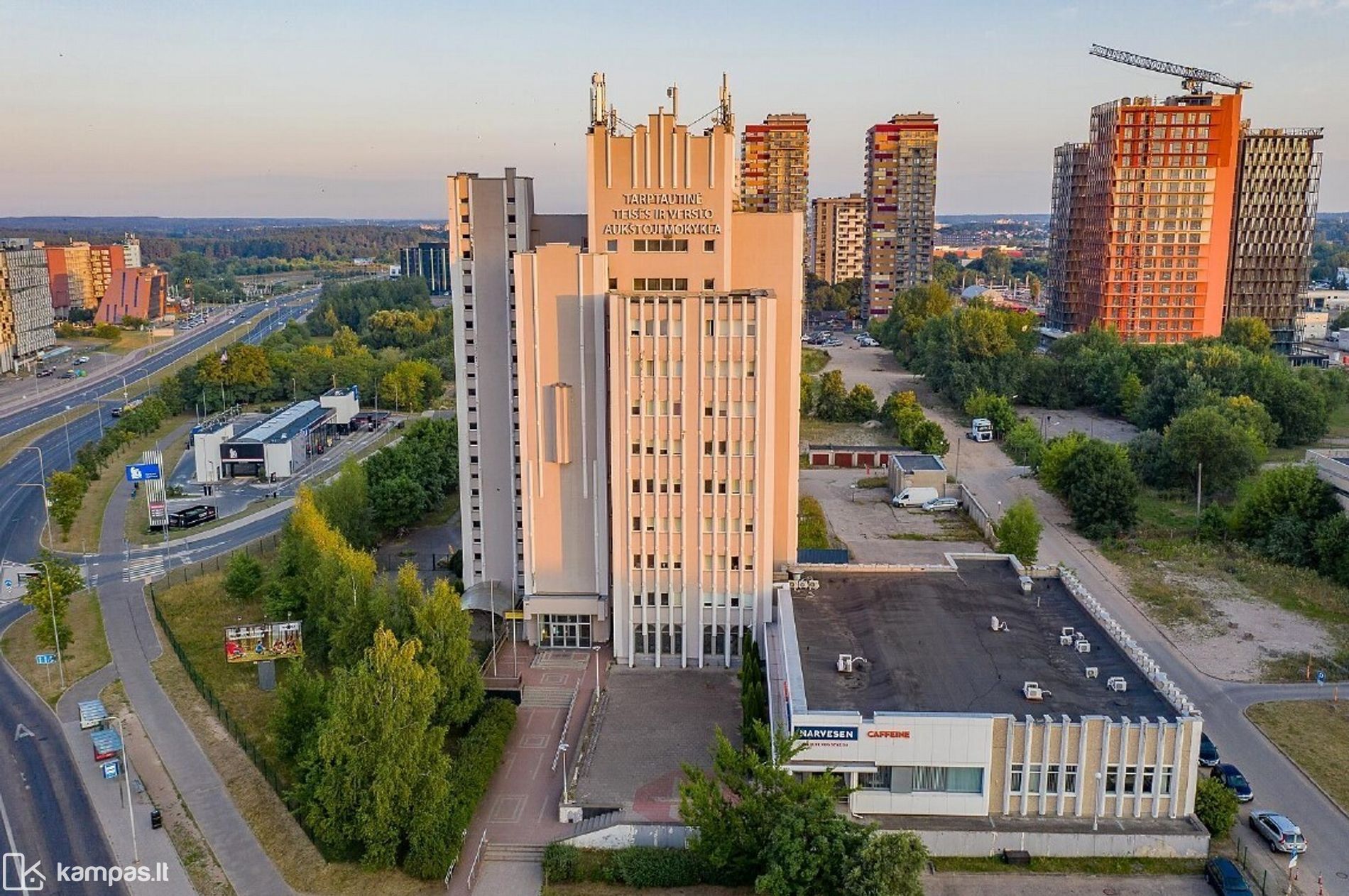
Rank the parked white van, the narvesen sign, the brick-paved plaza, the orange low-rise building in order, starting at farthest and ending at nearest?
1. the orange low-rise building
2. the parked white van
3. the brick-paved plaza
4. the narvesen sign

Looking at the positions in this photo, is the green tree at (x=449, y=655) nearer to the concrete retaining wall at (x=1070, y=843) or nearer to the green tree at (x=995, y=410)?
the concrete retaining wall at (x=1070, y=843)

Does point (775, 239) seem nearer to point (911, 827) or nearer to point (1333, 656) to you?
point (911, 827)

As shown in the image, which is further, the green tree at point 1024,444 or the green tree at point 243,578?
the green tree at point 1024,444

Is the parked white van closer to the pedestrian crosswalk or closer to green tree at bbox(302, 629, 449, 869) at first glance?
green tree at bbox(302, 629, 449, 869)

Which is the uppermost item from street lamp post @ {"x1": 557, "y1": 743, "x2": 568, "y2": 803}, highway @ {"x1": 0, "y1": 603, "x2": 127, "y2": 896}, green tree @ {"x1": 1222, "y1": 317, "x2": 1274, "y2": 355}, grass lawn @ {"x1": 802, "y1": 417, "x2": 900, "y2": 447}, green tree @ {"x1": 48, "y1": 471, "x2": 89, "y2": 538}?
green tree @ {"x1": 1222, "y1": 317, "x2": 1274, "y2": 355}

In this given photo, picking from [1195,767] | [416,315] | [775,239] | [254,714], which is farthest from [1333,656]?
[416,315]

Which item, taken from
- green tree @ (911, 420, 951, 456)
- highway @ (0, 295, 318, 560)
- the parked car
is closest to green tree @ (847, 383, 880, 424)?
green tree @ (911, 420, 951, 456)

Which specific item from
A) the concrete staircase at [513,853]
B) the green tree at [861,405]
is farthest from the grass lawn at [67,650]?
the green tree at [861,405]
